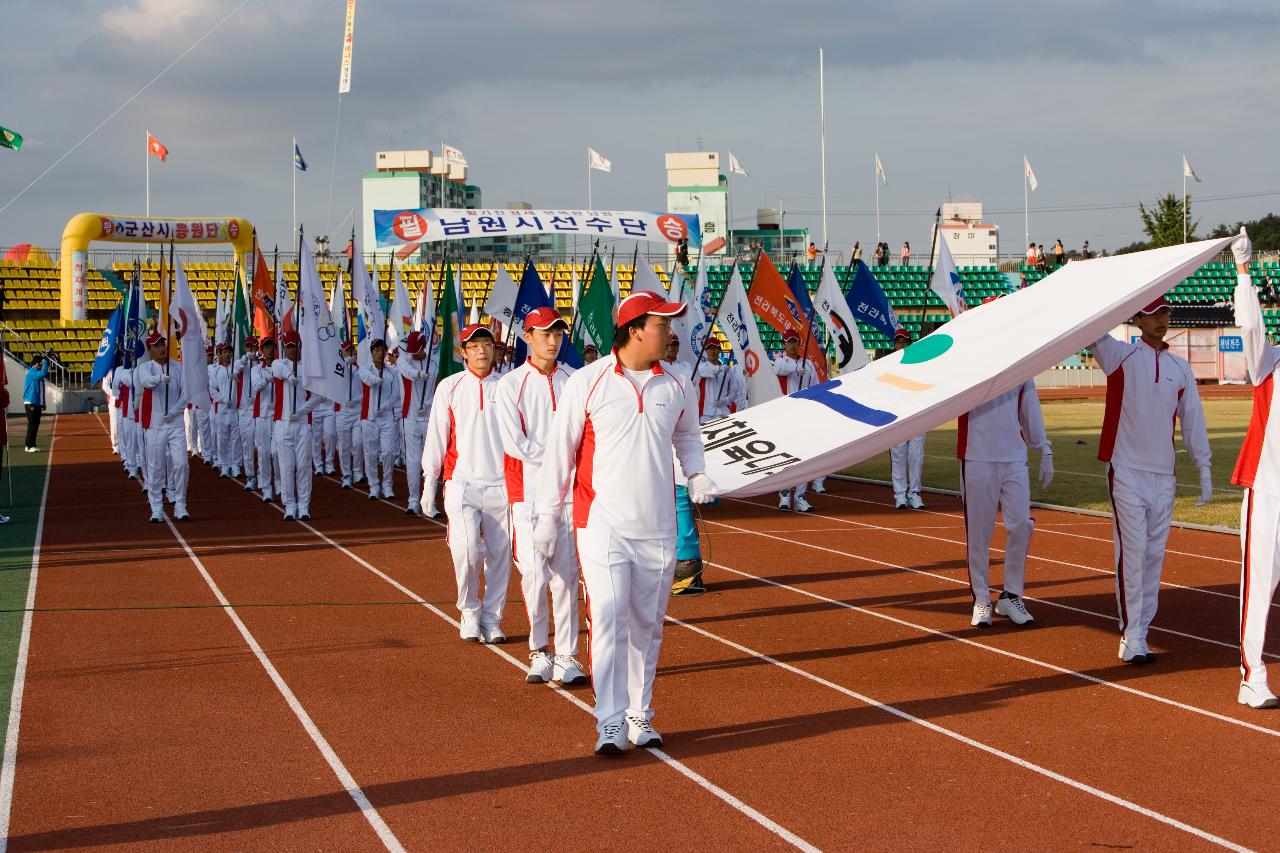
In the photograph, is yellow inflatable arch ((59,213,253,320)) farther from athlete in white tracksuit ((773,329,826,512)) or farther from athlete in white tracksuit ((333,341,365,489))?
athlete in white tracksuit ((773,329,826,512))

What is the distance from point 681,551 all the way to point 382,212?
30.1 m

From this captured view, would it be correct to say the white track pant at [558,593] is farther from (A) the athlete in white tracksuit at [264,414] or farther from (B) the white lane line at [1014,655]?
(A) the athlete in white tracksuit at [264,414]

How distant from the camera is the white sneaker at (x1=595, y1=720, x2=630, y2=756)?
20.9 ft

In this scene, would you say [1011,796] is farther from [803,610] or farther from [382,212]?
[382,212]

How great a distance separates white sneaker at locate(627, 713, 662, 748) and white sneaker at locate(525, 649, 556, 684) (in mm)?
1491

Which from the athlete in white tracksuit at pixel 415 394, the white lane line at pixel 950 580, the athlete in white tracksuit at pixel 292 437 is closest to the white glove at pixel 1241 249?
the white lane line at pixel 950 580

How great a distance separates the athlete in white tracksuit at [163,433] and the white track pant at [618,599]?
1086 centimetres

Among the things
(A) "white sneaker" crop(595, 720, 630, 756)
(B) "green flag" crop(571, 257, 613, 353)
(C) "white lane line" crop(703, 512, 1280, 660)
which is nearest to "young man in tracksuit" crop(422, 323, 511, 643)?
(A) "white sneaker" crop(595, 720, 630, 756)

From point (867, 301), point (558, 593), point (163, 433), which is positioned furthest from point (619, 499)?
point (867, 301)

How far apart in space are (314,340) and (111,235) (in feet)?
92.7

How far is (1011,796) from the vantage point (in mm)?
5762

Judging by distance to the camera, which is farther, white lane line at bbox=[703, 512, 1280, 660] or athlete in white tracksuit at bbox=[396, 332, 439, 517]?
athlete in white tracksuit at bbox=[396, 332, 439, 517]

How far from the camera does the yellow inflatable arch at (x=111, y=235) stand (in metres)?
40.8

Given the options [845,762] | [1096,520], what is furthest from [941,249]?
[845,762]
